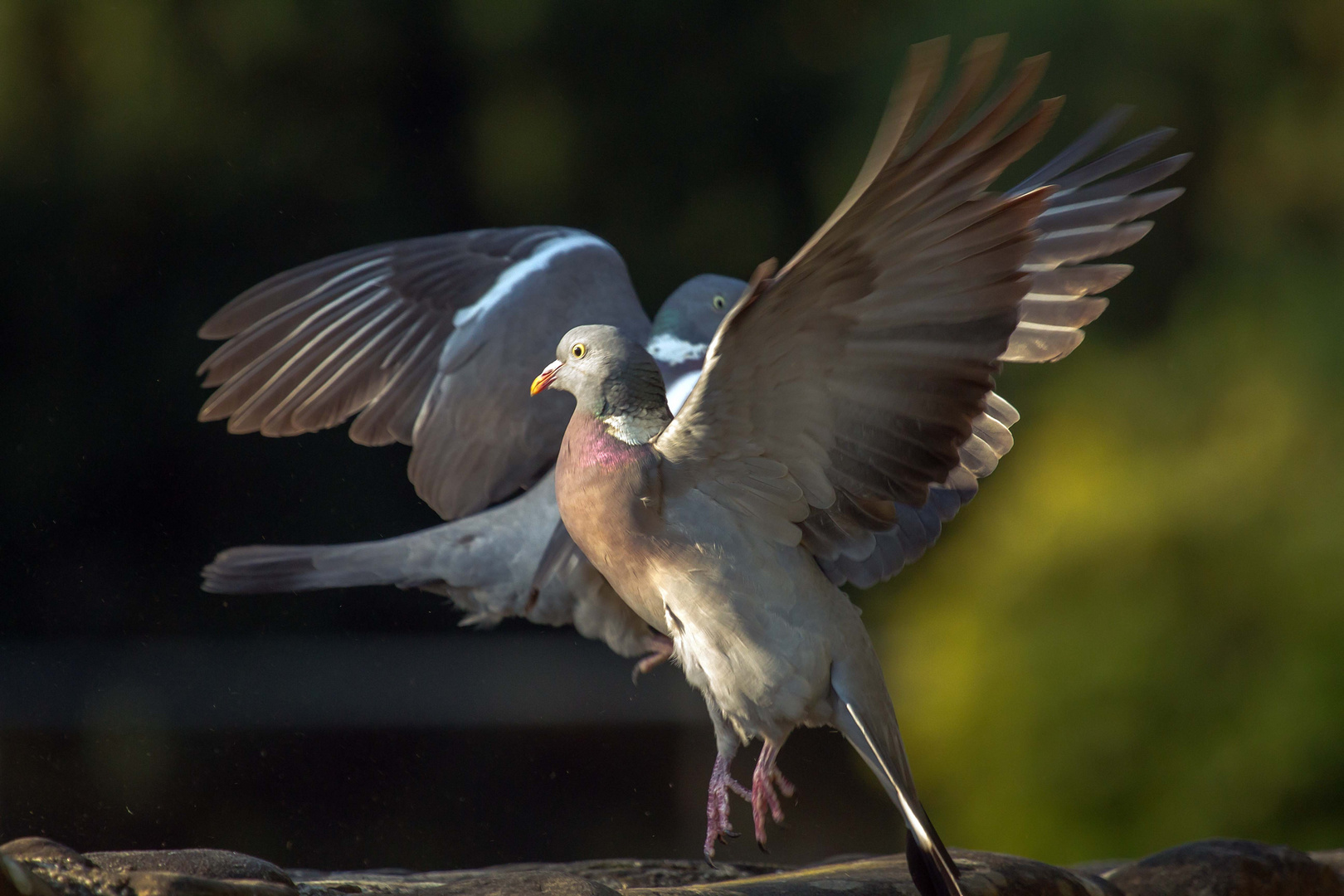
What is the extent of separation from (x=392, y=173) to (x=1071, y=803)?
9.66 feet

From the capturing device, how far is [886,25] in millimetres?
4672

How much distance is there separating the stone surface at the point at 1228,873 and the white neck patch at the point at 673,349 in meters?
1.25

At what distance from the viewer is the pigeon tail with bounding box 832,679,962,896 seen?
166 centimetres

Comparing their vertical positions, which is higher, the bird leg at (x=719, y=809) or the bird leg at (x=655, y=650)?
the bird leg at (x=719, y=809)

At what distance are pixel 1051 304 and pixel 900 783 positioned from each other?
0.78 meters

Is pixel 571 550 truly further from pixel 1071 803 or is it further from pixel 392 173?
pixel 392 173

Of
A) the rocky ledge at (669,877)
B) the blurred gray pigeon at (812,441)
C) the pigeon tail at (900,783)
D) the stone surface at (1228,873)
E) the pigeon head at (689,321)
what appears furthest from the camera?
the pigeon head at (689,321)

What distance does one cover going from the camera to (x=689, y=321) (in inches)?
110

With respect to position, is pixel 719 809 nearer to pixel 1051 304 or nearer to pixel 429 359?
pixel 1051 304

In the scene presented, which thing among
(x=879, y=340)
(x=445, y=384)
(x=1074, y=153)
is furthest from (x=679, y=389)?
(x=879, y=340)

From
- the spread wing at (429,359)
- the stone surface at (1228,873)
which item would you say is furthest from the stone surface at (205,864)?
the stone surface at (1228,873)

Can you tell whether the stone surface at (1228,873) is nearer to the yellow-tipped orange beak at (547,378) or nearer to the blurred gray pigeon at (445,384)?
the blurred gray pigeon at (445,384)

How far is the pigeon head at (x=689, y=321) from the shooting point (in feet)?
8.94

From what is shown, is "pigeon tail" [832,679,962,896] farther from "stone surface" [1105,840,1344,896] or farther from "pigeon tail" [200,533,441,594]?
"pigeon tail" [200,533,441,594]
